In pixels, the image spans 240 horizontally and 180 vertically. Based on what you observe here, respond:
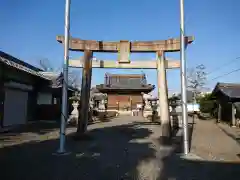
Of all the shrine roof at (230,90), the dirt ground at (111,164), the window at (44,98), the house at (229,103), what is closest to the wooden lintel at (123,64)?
the dirt ground at (111,164)

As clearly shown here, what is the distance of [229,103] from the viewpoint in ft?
70.1

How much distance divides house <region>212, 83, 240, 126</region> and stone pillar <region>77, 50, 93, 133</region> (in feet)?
36.2

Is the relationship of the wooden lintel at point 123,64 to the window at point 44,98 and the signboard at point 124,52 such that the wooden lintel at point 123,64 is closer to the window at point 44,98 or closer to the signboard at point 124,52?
the signboard at point 124,52

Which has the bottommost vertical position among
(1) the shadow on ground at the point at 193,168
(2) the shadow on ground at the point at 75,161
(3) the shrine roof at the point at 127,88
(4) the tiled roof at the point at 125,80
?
(1) the shadow on ground at the point at 193,168

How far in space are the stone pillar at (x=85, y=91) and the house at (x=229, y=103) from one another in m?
11.0

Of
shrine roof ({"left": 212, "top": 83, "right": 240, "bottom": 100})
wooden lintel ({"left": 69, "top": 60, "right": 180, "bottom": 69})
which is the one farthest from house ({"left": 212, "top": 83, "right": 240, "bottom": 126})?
wooden lintel ({"left": 69, "top": 60, "right": 180, "bottom": 69})

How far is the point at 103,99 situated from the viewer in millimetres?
Result: 41938

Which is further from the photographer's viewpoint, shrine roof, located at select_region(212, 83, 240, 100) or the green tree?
the green tree

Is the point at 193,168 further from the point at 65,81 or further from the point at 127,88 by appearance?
the point at 127,88

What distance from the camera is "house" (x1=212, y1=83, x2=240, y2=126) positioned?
1959 centimetres

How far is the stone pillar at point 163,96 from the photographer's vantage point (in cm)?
1066

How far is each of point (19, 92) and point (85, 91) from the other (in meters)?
8.81

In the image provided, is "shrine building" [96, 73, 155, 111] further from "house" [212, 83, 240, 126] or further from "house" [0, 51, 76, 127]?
"house" [0, 51, 76, 127]

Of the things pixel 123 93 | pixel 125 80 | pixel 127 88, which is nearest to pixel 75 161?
pixel 127 88
